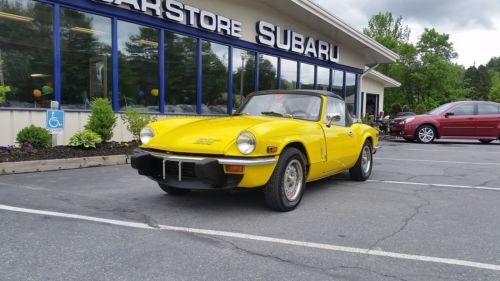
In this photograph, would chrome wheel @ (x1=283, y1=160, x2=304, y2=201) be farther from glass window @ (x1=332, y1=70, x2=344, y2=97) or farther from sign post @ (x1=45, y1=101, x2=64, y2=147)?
glass window @ (x1=332, y1=70, x2=344, y2=97)

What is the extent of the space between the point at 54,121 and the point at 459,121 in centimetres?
1308

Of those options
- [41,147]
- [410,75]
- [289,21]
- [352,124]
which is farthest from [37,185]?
[410,75]

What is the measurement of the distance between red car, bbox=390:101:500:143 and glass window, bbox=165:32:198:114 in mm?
8199

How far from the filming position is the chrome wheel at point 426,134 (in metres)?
14.7

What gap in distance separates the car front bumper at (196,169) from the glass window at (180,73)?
7.43 m

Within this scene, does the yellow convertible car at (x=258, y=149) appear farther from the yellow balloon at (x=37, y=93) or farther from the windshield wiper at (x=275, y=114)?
the yellow balloon at (x=37, y=93)

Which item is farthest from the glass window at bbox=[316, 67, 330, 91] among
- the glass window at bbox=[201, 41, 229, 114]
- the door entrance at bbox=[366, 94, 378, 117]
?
the door entrance at bbox=[366, 94, 378, 117]

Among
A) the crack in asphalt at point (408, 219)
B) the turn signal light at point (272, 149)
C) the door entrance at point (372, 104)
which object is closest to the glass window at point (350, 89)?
the door entrance at point (372, 104)

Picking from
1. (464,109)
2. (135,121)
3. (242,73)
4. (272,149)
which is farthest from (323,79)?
(272,149)

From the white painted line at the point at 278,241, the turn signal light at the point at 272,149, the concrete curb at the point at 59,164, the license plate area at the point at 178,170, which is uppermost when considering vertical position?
the turn signal light at the point at 272,149

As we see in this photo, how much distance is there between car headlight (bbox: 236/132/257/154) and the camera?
4051 millimetres

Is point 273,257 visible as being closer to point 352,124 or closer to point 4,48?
point 352,124

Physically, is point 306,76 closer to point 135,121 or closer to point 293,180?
point 135,121

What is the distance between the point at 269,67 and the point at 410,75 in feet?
117
